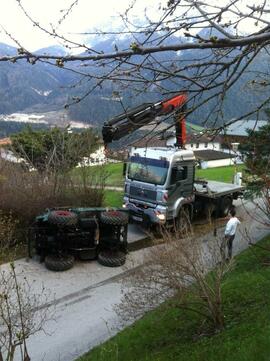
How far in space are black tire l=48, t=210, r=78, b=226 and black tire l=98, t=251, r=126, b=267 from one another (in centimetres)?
126

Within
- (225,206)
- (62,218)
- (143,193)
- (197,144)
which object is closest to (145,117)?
(197,144)

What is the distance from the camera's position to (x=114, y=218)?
1422 centimetres

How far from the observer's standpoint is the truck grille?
16531 millimetres

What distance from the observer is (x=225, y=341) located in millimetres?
7684

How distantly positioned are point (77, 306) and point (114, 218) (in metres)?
3.73

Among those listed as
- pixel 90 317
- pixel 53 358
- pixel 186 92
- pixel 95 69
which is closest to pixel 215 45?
pixel 186 92

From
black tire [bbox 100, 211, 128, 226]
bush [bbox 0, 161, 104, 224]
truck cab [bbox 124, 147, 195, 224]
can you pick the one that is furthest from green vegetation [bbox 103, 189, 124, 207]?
black tire [bbox 100, 211, 128, 226]

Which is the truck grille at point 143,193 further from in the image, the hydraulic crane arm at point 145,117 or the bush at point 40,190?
the hydraulic crane arm at point 145,117

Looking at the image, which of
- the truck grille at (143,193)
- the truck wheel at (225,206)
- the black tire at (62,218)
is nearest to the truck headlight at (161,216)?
the truck grille at (143,193)

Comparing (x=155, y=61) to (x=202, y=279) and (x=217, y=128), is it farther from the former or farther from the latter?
(x=202, y=279)

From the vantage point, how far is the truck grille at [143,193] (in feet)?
54.2

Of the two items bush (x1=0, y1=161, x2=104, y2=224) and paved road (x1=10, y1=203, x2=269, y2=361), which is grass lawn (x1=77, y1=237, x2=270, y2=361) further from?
bush (x1=0, y1=161, x2=104, y2=224)

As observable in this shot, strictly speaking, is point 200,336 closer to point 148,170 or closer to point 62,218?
point 62,218

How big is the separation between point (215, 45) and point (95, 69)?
50.8 inches
